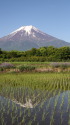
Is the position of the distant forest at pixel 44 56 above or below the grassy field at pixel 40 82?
above

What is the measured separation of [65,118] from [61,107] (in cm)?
131

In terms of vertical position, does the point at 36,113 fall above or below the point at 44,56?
below

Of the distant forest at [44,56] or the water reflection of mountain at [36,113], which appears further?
the distant forest at [44,56]

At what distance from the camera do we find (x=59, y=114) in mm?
7688

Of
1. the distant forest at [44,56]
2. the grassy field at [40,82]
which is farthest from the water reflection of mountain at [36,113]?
the distant forest at [44,56]

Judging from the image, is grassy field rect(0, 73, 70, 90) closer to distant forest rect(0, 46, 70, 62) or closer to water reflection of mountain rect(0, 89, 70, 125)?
water reflection of mountain rect(0, 89, 70, 125)

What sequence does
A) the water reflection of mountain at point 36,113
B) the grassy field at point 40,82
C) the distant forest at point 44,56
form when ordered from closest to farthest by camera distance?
1. the water reflection of mountain at point 36,113
2. the grassy field at point 40,82
3. the distant forest at point 44,56

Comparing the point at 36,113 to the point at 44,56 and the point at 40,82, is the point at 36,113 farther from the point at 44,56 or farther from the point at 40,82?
the point at 44,56

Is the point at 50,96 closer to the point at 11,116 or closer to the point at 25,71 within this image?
the point at 11,116

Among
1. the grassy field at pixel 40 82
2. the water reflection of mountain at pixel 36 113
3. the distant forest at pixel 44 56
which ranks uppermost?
the distant forest at pixel 44 56

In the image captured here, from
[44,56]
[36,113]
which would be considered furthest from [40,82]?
[44,56]

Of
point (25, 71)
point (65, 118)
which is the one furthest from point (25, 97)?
point (25, 71)

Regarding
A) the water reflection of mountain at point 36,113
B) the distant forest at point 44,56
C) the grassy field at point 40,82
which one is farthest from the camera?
the distant forest at point 44,56

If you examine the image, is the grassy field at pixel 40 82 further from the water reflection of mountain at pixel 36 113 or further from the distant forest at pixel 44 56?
the distant forest at pixel 44 56
